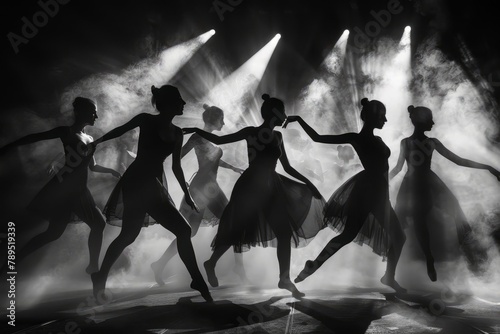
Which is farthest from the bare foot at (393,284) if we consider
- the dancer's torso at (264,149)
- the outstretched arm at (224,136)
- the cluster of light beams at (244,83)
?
the cluster of light beams at (244,83)

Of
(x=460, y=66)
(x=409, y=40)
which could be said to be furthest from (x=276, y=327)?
(x=409, y=40)

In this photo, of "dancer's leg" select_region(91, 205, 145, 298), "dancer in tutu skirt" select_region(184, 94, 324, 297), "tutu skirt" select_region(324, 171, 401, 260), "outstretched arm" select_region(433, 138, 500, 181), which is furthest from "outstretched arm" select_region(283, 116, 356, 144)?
"dancer's leg" select_region(91, 205, 145, 298)

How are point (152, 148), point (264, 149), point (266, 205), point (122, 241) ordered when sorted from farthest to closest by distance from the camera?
point (264, 149) → point (266, 205) → point (152, 148) → point (122, 241)

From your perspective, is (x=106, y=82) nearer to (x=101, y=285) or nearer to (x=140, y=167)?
(x=140, y=167)

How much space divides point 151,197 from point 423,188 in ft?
11.0

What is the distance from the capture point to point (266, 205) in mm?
4078

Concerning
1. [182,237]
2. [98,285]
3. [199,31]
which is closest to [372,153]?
[182,237]

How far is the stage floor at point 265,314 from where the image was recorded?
99.4 inches

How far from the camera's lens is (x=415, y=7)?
332 inches

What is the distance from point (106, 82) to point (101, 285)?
4695mm

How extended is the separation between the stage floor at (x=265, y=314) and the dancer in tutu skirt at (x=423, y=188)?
937mm

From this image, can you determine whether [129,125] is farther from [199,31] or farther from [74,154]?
[199,31]

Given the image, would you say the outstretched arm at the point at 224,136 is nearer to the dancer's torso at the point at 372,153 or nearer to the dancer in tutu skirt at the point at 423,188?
the dancer's torso at the point at 372,153

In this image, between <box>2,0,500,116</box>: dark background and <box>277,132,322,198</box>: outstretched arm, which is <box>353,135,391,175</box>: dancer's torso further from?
<box>2,0,500,116</box>: dark background
